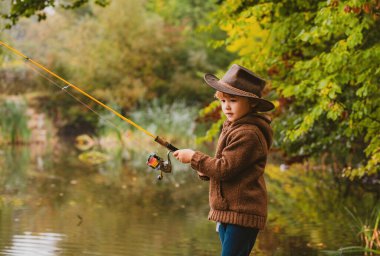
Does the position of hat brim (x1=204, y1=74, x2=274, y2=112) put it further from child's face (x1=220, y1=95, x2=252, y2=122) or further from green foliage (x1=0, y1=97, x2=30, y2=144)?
green foliage (x1=0, y1=97, x2=30, y2=144)

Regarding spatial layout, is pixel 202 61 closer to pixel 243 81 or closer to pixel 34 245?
pixel 34 245

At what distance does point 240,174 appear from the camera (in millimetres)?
4383

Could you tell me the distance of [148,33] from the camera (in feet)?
109

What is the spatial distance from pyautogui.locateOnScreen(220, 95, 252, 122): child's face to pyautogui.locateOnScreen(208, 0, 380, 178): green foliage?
209 cm

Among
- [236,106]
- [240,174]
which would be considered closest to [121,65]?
[236,106]

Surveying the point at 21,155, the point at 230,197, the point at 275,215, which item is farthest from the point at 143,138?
the point at 230,197

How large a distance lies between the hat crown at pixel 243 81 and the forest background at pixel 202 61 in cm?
201

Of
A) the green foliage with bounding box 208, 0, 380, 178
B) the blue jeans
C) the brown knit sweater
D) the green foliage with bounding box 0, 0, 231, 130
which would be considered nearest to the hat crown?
the brown knit sweater

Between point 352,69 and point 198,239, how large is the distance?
240cm

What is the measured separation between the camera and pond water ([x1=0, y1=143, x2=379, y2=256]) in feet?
25.4

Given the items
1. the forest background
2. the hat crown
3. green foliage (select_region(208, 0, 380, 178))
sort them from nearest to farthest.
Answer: the hat crown
green foliage (select_region(208, 0, 380, 178))
the forest background

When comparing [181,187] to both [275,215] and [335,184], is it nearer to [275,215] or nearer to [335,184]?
[335,184]

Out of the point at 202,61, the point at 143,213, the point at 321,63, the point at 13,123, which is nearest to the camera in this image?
the point at 321,63

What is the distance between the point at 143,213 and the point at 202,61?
81.5 ft
